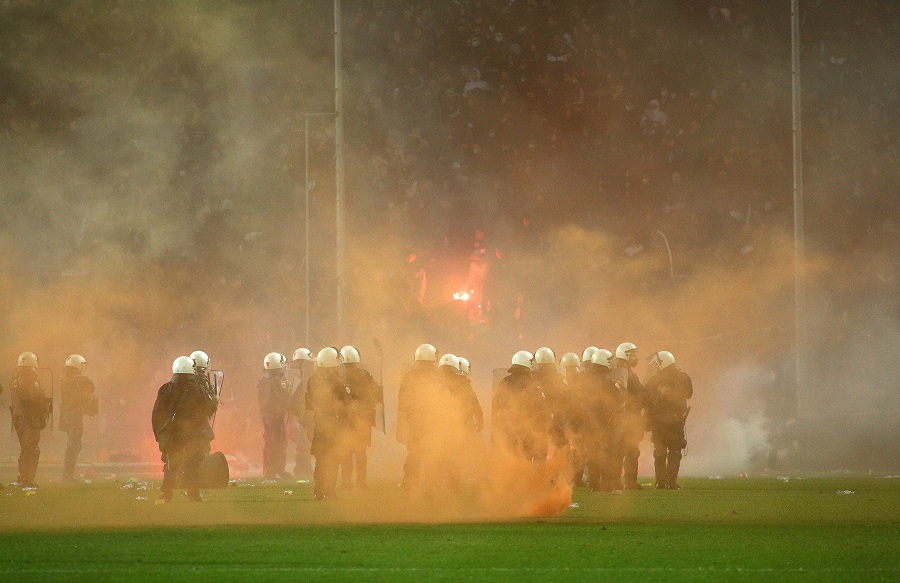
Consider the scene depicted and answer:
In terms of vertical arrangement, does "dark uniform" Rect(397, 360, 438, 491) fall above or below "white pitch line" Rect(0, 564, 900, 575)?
above

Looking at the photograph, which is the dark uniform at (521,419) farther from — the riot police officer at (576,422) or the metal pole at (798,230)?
the metal pole at (798,230)

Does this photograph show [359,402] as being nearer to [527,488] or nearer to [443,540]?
[527,488]

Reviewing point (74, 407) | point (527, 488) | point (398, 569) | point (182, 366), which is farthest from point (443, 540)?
point (74, 407)

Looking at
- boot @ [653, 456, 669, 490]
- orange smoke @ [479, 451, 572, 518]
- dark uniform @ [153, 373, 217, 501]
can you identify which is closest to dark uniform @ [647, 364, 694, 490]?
boot @ [653, 456, 669, 490]

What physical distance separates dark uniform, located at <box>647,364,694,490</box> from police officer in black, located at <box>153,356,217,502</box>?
6659 millimetres

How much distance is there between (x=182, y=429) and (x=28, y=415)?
4420 millimetres

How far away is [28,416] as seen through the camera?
60.7 ft

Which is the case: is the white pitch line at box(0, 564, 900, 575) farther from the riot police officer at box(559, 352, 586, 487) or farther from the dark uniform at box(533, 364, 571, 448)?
the riot police officer at box(559, 352, 586, 487)

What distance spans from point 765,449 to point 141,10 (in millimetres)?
17063

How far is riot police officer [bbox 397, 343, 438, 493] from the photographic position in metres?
16.5

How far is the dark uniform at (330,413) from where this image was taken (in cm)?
1602

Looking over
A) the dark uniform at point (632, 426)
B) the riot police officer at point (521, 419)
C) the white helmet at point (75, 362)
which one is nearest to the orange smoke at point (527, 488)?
the riot police officer at point (521, 419)

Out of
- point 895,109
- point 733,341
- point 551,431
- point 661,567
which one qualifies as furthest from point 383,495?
point 895,109

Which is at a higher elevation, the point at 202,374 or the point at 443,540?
the point at 202,374
